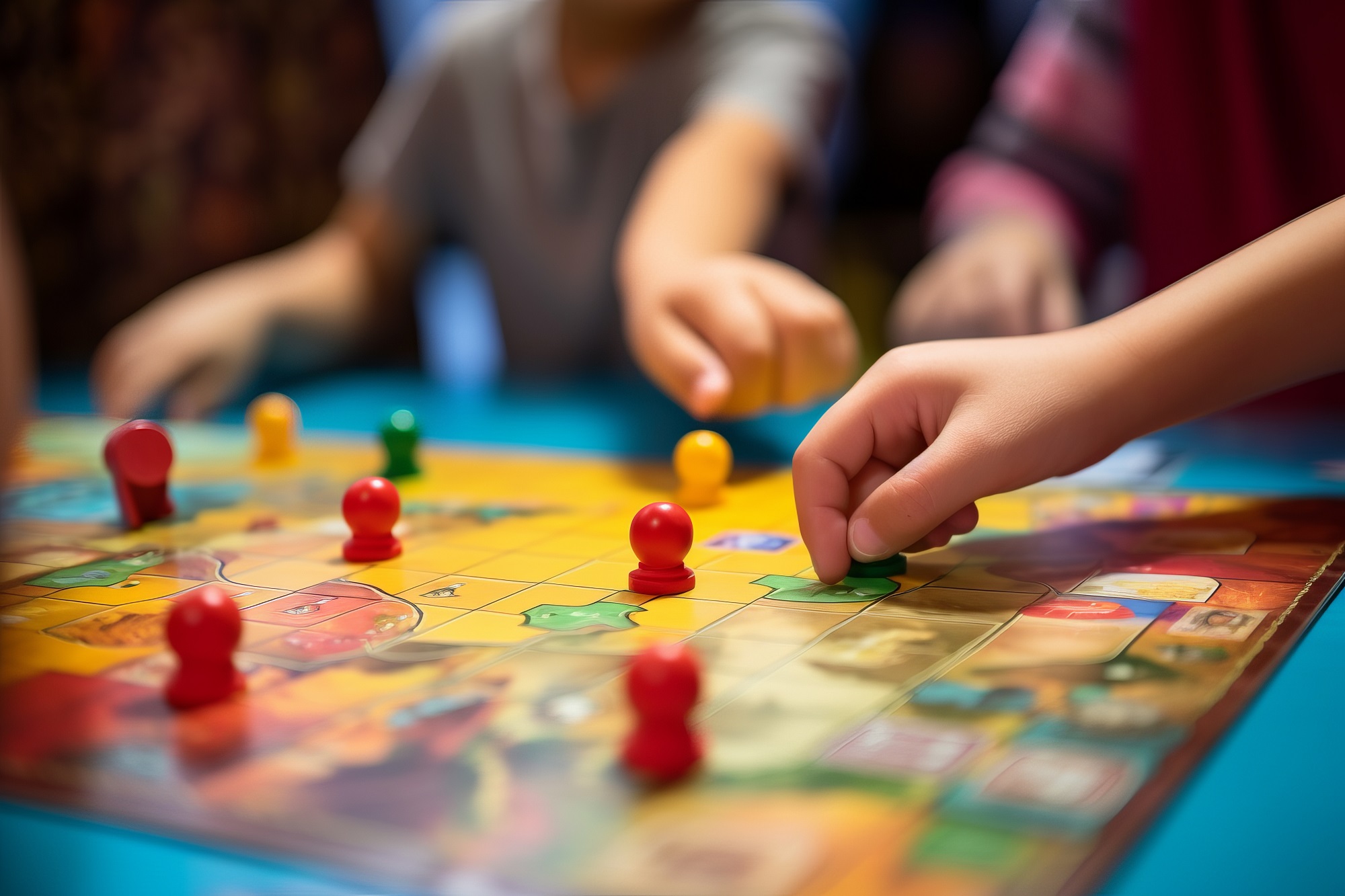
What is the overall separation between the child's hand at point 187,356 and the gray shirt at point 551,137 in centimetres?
33

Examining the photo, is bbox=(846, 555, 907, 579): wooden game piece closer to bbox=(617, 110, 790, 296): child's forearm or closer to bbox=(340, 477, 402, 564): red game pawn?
bbox=(340, 477, 402, 564): red game pawn

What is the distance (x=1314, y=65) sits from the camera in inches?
41.6

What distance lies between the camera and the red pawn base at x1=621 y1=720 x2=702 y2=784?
40cm

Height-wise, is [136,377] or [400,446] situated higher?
[136,377]

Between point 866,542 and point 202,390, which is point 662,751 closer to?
point 866,542

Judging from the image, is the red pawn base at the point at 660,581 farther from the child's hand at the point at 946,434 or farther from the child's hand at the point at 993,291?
the child's hand at the point at 993,291

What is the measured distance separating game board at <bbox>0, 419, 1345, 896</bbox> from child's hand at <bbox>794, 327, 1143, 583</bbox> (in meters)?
0.04

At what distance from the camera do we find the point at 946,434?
1.89ft

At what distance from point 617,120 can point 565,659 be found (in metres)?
1.01

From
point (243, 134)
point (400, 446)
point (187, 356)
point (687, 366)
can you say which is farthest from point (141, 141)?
point (687, 366)

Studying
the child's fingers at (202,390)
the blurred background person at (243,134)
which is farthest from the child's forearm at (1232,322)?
the child's fingers at (202,390)

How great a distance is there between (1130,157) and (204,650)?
1.10 meters

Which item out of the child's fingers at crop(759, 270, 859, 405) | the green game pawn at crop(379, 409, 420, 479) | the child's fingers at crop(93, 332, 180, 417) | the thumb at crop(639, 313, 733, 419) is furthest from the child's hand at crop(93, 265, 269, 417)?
the child's fingers at crop(759, 270, 859, 405)

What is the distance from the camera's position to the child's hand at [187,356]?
1.24 meters
